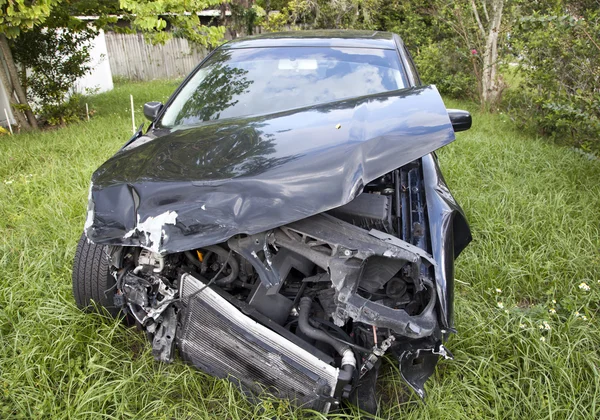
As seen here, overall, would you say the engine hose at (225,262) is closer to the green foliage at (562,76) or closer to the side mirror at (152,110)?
the side mirror at (152,110)

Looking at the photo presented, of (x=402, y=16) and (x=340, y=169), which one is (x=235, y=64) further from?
(x=402, y=16)

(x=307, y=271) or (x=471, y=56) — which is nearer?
(x=307, y=271)

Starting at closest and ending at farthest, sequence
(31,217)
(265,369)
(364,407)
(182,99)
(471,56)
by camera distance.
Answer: (265,369), (364,407), (182,99), (31,217), (471,56)

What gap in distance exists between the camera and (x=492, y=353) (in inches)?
78.9

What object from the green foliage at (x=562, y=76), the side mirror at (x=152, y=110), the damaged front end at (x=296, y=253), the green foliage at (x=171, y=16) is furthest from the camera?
the green foliage at (x=171, y=16)

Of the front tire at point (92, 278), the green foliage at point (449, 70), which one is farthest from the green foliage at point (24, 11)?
the green foliage at point (449, 70)

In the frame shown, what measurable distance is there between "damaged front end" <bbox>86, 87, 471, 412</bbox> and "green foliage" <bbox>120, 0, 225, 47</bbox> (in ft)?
10.4

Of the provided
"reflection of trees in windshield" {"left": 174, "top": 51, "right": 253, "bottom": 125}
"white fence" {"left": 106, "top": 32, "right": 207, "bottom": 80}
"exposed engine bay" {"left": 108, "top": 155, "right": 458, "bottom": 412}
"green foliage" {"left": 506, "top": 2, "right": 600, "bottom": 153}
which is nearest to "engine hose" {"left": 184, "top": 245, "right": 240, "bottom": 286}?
"exposed engine bay" {"left": 108, "top": 155, "right": 458, "bottom": 412}

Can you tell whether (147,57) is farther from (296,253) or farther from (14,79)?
(296,253)

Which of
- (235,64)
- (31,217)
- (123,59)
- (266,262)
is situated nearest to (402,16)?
(123,59)

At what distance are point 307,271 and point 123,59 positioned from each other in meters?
13.2

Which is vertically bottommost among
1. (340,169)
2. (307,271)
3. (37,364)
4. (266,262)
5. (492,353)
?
(492,353)

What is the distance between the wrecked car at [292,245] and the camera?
4.83 feet

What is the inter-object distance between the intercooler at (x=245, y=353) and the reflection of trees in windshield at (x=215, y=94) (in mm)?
1185
